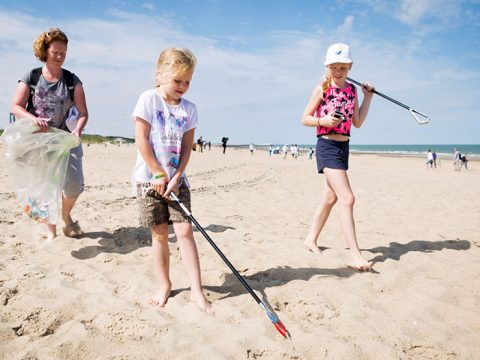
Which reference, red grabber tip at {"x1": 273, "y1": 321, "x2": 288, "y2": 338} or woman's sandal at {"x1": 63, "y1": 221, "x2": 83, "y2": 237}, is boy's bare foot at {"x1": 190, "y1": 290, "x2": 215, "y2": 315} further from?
woman's sandal at {"x1": 63, "y1": 221, "x2": 83, "y2": 237}

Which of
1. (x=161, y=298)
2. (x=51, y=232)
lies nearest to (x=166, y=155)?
(x=161, y=298)

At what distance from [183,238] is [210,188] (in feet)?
22.9

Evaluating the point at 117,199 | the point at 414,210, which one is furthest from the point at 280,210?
the point at 117,199

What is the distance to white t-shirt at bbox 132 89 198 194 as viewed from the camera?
8.39 ft

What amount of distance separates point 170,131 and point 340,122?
5.30ft

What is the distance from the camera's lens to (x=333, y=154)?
3633 millimetres

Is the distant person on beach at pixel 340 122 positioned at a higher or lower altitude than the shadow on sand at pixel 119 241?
higher

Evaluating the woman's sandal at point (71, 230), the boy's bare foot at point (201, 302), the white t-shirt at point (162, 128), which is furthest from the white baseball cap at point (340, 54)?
the woman's sandal at point (71, 230)

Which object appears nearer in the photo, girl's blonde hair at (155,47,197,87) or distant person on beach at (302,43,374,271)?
girl's blonde hair at (155,47,197,87)

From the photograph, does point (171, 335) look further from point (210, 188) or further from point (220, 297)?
point (210, 188)

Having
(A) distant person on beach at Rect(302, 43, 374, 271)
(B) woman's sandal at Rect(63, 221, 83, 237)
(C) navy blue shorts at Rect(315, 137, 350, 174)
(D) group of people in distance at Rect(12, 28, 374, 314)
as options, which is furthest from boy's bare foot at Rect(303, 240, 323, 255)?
(B) woman's sandal at Rect(63, 221, 83, 237)

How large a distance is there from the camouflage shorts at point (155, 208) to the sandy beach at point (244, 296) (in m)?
0.57

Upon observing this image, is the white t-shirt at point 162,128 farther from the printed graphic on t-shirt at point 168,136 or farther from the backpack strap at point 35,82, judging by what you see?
the backpack strap at point 35,82

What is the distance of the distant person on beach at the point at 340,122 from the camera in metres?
3.46
